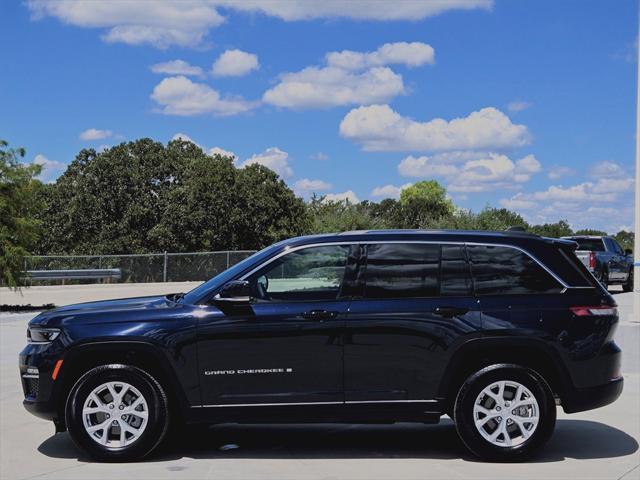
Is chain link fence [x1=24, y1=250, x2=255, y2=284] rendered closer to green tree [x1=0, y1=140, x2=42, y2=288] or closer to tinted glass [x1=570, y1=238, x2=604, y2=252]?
green tree [x1=0, y1=140, x2=42, y2=288]

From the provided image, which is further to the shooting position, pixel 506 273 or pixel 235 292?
pixel 506 273

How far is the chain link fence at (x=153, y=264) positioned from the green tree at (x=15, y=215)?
12852 millimetres

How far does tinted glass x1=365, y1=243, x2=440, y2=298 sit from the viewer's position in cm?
684

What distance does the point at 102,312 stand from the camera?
272 inches

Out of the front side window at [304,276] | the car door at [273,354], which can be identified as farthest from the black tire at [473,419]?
the front side window at [304,276]

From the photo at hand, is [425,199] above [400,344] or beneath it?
above

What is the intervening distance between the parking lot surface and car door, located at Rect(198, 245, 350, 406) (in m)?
0.53

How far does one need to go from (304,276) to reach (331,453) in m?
1.46

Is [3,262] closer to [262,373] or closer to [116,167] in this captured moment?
[262,373]

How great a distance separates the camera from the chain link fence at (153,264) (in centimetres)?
3522

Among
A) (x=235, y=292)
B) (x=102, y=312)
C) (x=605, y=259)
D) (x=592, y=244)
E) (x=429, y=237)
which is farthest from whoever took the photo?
(x=592, y=244)

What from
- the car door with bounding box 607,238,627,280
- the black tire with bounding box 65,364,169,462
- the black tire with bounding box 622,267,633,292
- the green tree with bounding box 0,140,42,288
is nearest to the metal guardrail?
the green tree with bounding box 0,140,42,288

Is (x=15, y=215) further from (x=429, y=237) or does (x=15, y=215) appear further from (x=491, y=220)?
(x=491, y=220)

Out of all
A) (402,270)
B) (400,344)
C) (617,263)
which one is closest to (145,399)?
(400,344)
